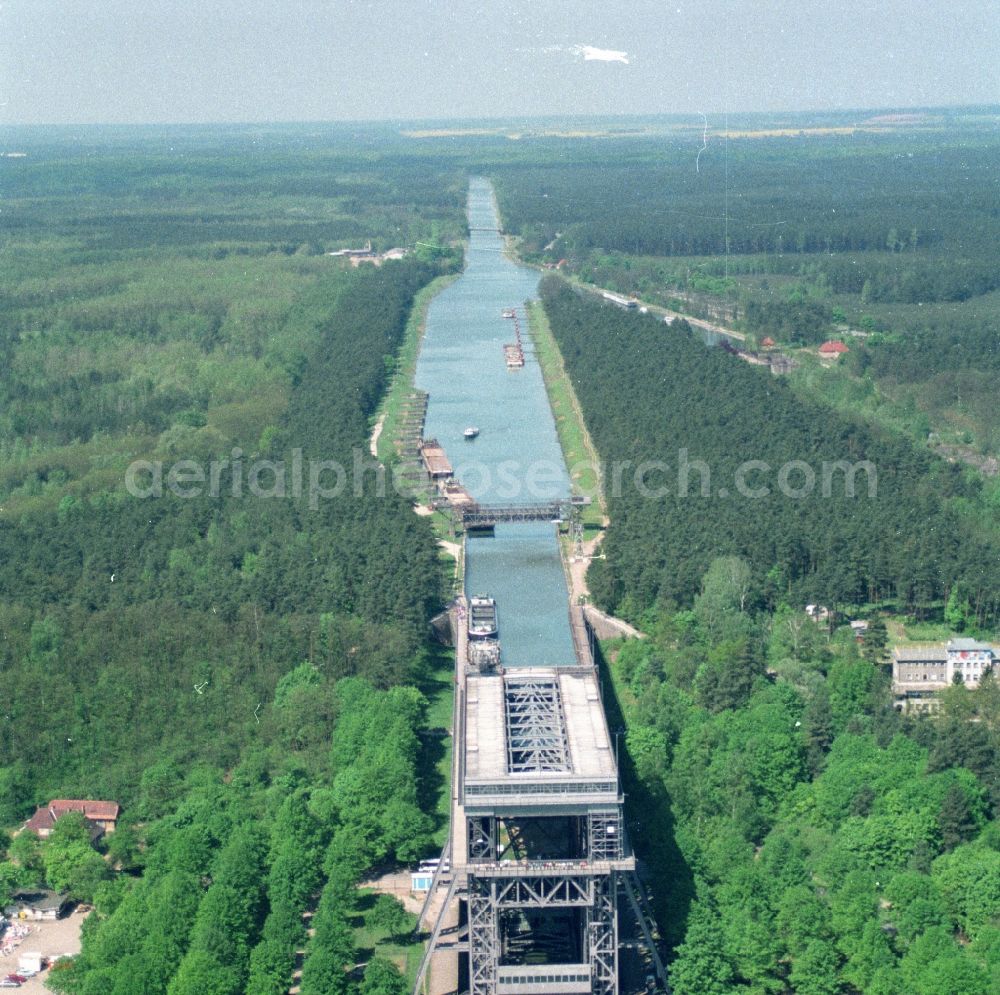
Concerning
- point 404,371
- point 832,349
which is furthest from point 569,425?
point 832,349

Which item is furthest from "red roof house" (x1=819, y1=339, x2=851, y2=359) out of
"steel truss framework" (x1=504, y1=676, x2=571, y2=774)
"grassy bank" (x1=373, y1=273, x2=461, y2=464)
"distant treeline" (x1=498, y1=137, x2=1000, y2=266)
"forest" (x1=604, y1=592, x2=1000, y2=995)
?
"steel truss framework" (x1=504, y1=676, x2=571, y2=774)

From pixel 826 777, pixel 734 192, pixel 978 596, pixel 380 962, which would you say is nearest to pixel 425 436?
pixel 978 596

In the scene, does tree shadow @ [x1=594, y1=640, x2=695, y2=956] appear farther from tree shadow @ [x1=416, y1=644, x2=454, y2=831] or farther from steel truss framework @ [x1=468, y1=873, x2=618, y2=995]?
tree shadow @ [x1=416, y1=644, x2=454, y2=831]

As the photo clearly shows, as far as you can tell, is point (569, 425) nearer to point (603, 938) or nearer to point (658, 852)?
point (658, 852)

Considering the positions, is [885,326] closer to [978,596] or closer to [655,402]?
[655,402]

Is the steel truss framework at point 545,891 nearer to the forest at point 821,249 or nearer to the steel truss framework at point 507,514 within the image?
the steel truss framework at point 507,514
